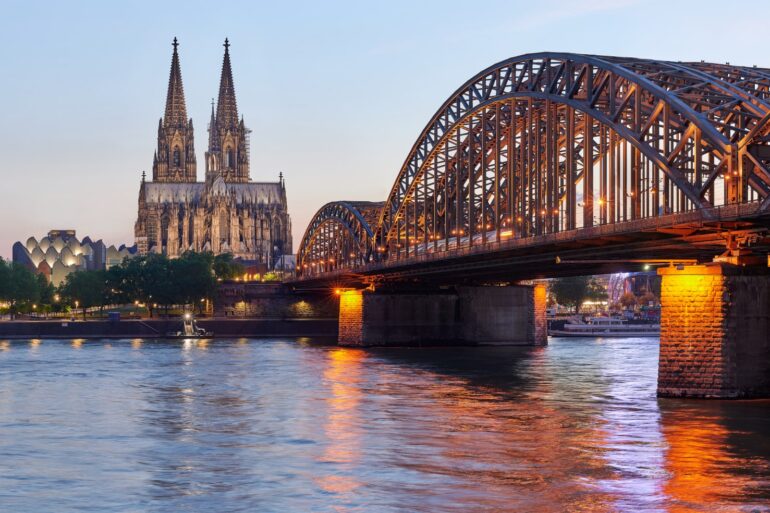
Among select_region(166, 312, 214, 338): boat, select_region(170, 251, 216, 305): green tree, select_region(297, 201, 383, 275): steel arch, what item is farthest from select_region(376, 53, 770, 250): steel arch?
select_region(170, 251, 216, 305): green tree

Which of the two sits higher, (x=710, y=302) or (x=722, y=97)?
(x=722, y=97)

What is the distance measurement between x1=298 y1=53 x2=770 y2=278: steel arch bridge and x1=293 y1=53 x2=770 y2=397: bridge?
133 mm

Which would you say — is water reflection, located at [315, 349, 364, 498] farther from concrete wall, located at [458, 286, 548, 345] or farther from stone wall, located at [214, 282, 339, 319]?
stone wall, located at [214, 282, 339, 319]

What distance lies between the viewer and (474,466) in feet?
134

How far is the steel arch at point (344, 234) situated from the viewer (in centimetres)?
14350

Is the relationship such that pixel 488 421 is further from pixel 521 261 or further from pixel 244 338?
pixel 244 338

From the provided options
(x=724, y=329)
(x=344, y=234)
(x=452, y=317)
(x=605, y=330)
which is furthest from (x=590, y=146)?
(x=605, y=330)

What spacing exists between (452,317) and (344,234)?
4212 centimetres

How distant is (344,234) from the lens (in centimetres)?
16100

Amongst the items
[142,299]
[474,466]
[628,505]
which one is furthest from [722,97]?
[142,299]

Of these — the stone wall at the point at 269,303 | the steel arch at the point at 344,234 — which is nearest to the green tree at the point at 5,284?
the stone wall at the point at 269,303

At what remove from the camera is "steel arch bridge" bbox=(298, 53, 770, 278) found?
194 ft

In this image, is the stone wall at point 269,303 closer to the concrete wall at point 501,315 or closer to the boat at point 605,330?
the boat at point 605,330

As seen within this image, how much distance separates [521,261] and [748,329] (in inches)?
1140
